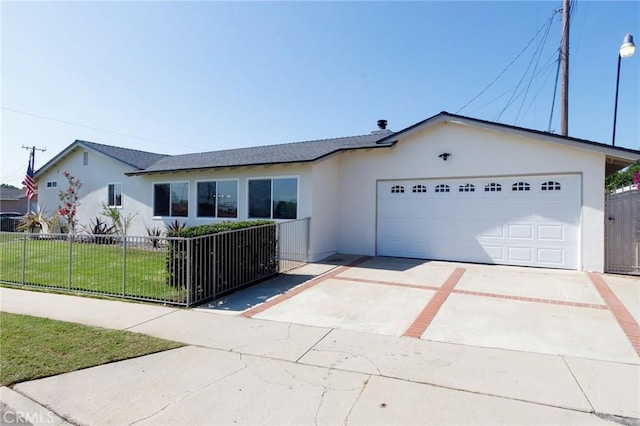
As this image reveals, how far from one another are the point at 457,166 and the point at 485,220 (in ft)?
6.17

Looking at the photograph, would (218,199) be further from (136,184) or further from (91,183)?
(91,183)

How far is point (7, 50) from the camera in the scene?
29.7 ft

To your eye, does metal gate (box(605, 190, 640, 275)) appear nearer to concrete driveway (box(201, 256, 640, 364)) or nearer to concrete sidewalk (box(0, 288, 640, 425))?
concrete driveway (box(201, 256, 640, 364))

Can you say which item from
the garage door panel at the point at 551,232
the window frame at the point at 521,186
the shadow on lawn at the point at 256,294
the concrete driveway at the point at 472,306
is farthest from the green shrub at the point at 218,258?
the garage door panel at the point at 551,232

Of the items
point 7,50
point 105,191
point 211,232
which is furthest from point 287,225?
point 105,191

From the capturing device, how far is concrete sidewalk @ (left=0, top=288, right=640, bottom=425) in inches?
117

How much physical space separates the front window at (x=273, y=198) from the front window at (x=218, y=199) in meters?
0.86

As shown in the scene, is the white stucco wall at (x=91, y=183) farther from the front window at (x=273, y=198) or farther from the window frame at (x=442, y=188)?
the window frame at (x=442, y=188)

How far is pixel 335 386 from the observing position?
11.4 ft

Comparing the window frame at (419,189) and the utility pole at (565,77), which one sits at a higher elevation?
the utility pole at (565,77)

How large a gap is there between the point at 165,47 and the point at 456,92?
12.4 m

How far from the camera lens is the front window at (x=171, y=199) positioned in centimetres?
1434

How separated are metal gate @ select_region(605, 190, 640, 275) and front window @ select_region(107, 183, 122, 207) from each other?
63.0 feet

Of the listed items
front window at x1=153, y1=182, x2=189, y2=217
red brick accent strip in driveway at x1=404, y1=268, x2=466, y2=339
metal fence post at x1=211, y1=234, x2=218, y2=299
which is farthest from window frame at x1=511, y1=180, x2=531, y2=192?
front window at x1=153, y1=182, x2=189, y2=217
